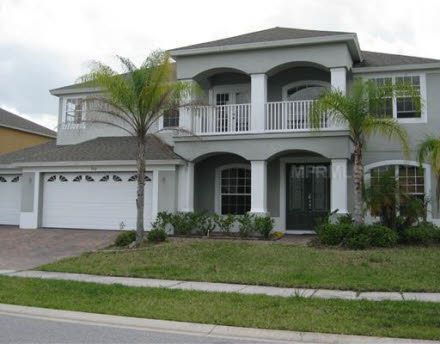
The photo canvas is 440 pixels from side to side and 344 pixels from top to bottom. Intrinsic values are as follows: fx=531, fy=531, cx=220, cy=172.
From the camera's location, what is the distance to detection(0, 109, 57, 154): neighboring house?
2958 cm

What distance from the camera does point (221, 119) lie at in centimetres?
1886

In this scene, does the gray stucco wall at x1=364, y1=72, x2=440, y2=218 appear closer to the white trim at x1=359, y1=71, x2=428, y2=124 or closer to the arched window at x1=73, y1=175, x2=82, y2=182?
the white trim at x1=359, y1=71, x2=428, y2=124

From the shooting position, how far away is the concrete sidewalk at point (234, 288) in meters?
9.10

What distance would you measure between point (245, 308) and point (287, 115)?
10.7 m

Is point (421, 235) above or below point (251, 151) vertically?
below

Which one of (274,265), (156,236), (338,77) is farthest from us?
(338,77)

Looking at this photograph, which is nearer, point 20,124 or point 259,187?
point 259,187

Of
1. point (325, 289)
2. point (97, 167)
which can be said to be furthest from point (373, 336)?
point (97, 167)

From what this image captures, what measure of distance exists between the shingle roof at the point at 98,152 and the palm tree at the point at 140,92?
3.02 m

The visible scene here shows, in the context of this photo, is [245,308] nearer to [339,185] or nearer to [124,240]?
[124,240]

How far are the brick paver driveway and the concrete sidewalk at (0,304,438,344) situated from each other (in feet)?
17.0

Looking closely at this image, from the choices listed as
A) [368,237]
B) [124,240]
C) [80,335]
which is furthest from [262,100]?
[80,335]

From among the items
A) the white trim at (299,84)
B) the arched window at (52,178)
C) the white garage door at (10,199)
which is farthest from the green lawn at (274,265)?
the white garage door at (10,199)

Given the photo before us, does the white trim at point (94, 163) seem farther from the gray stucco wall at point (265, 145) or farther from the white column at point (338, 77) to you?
the white column at point (338, 77)
